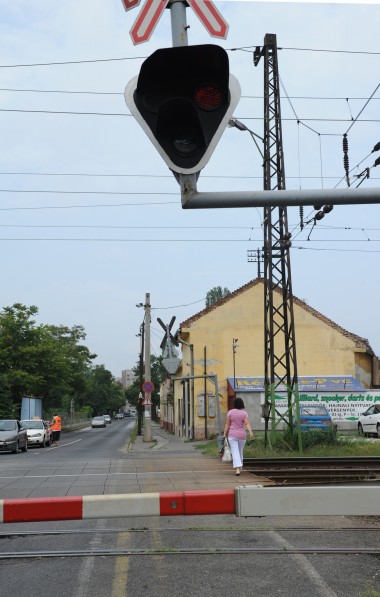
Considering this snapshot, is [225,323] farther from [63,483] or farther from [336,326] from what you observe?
[63,483]

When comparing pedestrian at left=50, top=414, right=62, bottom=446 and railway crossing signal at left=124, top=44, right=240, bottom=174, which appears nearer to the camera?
railway crossing signal at left=124, top=44, right=240, bottom=174

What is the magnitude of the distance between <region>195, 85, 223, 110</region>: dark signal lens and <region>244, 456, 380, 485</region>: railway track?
974cm

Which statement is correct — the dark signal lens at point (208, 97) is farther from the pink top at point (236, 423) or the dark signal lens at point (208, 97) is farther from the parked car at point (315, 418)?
the parked car at point (315, 418)

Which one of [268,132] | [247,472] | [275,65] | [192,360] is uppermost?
[275,65]

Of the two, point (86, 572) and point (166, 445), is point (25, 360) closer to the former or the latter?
point (166, 445)

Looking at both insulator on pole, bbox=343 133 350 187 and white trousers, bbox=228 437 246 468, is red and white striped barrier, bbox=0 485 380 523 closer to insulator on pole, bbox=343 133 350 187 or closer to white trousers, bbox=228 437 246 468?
white trousers, bbox=228 437 246 468

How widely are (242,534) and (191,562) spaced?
1.39 m

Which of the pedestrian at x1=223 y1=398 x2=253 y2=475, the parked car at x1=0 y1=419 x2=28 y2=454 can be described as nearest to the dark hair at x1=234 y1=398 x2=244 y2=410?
the pedestrian at x1=223 y1=398 x2=253 y2=475

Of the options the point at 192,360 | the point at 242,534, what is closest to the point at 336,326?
the point at 192,360

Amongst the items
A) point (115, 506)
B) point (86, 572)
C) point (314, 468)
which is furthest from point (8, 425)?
point (115, 506)

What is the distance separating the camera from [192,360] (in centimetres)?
3562

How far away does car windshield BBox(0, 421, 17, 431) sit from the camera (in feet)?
83.0

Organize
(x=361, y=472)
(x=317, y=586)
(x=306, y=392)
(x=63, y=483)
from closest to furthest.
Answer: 1. (x=317, y=586)
2. (x=63, y=483)
3. (x=361, y=472)
4. (x=306, y=392)

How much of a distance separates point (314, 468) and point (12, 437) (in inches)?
540
